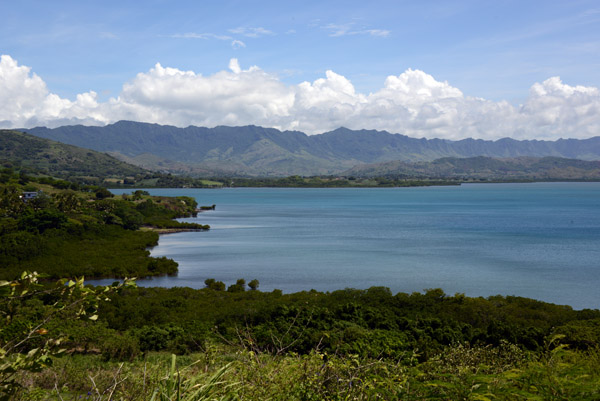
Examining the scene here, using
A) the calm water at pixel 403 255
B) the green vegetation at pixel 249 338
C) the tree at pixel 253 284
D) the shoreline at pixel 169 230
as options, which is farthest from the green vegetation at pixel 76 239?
the tree at pixel 253 284

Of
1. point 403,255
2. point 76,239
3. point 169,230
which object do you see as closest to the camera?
point 403,255

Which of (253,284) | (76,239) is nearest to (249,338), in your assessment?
(253,284)

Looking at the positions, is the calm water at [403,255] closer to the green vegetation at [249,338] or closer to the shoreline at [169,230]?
the shoreline at [169,230]

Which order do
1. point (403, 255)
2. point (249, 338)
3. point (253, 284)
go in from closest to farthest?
point (249, 338) < point (253, 284) < point (403, 255)

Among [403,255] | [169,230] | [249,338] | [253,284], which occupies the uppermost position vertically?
[249,338]

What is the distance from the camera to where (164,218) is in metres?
→ 119

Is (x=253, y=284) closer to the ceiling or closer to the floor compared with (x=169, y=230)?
closer to the ceiling

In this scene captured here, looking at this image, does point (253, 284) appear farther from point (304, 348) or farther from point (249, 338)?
point (249, 338)

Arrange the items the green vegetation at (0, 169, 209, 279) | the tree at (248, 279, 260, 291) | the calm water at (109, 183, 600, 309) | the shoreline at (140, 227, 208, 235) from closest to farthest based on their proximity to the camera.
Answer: the tree at (248, 279, 260, 291) < the calm water at (109, 183, 600, 309) < the green vegetation at (0, 169, 209, 279) < the shoreline at (140, 227, 208, 235)

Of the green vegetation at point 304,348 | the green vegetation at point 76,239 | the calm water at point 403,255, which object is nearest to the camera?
the green vegetation at point 304,348

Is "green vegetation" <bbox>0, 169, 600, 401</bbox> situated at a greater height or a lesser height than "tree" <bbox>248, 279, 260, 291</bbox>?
greater

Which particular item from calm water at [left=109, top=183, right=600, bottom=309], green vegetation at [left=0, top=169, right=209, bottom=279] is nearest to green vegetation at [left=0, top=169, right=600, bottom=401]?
green vegetation at [left=0, top=169, right=209, bottom=279]

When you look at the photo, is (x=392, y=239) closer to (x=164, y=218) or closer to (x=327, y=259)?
(x=327, y=259)

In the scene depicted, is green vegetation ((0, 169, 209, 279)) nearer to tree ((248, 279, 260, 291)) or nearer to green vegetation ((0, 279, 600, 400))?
tree ((248, 279, 260, 291))
